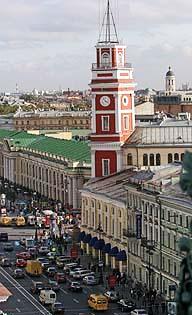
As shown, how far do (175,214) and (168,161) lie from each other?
80.6 feet

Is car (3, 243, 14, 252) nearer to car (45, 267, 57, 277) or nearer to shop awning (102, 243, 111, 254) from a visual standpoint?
shop awning (102, 243, 111, 254)

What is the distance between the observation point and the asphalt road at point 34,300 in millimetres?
48625

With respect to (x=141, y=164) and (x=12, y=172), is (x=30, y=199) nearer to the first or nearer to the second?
(x=12, y=172)

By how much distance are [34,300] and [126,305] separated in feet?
19.1

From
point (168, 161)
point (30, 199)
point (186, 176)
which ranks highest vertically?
point (186, 176)

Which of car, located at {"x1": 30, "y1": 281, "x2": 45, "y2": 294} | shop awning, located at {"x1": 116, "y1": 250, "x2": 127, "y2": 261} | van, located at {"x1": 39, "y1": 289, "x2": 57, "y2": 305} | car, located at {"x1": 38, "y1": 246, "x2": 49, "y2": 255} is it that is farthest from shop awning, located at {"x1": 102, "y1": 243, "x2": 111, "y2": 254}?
van, located at {"x1": 39, "y1": 289, "x2": 57, "y2": 305}

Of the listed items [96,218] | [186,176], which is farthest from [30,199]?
[186,176]

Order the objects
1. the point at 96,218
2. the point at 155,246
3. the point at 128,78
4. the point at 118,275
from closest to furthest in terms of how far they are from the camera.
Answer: the point at 155,246
the point at 118,275
the point at 96,218
the point at 128,78

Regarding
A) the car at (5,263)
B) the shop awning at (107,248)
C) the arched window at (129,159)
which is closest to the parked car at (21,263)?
the car at (5,263)

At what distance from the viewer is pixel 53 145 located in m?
112

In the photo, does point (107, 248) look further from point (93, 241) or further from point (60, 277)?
point (60, 277)

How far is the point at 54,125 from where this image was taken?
169875 mm

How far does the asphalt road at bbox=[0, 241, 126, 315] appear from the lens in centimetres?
4862

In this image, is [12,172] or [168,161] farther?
[12,172]
